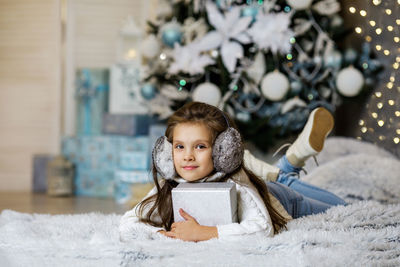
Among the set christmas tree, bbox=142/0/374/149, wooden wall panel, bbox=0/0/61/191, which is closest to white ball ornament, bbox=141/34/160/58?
christmas tree, bbox=142/0/374/149

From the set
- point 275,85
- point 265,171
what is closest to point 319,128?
point 265,171

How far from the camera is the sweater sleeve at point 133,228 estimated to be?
1100 millimetres

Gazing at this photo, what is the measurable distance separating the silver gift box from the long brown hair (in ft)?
0.28

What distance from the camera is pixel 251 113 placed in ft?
8.63

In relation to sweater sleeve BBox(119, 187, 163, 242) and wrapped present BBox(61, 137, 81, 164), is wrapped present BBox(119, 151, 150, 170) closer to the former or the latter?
wrapped present BBox(61, 137, 81, 164)

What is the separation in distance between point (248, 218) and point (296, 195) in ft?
1.48

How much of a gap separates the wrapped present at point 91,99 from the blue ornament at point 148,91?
518 millimetres

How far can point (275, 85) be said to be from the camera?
7.92 ft

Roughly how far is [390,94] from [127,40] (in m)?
1.55

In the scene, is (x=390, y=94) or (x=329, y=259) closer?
(x=329, y=259)

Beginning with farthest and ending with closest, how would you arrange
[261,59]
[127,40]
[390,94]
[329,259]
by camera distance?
1. [127,40]
2. [261,59]
3. [390,94]
4. [329,259]

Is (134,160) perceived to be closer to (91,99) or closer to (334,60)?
(91,99)

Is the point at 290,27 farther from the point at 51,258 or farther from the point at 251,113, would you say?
the point at 51,258

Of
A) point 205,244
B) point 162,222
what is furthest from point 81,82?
point 205,244
